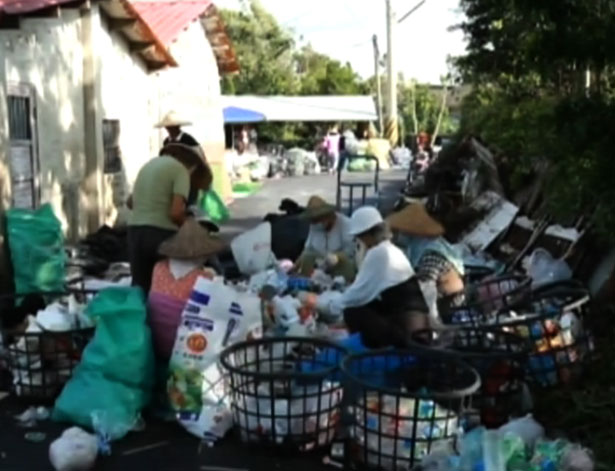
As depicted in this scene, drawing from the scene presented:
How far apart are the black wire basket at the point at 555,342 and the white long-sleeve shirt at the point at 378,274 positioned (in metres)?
0.62

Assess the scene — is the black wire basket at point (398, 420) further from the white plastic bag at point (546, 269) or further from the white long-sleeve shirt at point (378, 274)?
the white plastic bag at point (546, 269)

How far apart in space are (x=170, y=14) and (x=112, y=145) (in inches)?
223

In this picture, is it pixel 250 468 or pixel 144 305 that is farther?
pixel 144 305

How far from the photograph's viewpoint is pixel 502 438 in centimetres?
419

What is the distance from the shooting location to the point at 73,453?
471 cm

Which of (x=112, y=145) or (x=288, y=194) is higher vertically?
(x=112, y=145)

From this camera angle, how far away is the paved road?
16.4 meters

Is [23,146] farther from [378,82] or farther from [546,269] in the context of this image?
[378,82]

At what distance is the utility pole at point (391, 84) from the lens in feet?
111

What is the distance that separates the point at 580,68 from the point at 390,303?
5.45 feet

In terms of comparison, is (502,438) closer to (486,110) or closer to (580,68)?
(580,68)

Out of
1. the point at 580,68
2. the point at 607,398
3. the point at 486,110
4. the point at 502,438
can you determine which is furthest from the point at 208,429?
the point at 486,110

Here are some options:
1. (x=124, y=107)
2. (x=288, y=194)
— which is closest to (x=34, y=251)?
(x=124, y=107)

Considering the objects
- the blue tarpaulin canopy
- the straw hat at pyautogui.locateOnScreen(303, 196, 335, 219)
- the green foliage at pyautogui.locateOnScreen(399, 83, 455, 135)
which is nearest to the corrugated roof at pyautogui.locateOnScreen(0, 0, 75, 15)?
the straw hat at pyautogui.locateOnScreen(303, 196, 335, 219)
